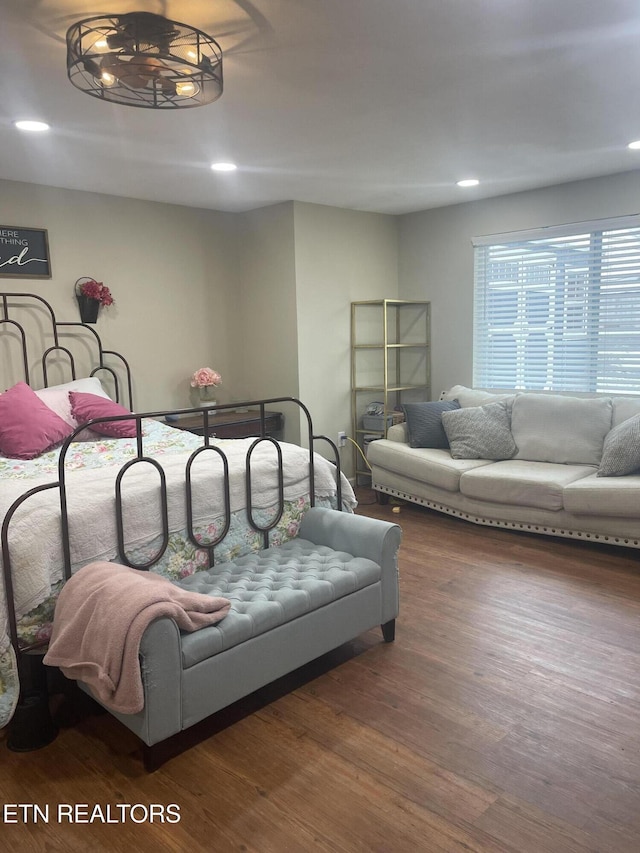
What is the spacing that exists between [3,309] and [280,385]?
2.09 meters

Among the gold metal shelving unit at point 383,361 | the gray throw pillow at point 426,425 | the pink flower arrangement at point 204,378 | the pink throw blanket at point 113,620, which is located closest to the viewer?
the pink throw blanket at point 113,620

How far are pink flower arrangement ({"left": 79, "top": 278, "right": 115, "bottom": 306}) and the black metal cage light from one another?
2287 millimetres

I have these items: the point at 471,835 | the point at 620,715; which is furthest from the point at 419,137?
the point at 471,835

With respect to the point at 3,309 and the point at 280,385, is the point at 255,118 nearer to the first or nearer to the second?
the point at 3,309

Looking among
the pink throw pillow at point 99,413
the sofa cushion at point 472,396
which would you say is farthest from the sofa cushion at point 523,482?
the pink throw pillow at point 99,413

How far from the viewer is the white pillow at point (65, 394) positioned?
13.1 feet

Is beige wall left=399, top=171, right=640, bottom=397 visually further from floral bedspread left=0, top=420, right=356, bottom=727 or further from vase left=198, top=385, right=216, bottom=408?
floral bedspread left=0, top=420, right=356, bottom=727

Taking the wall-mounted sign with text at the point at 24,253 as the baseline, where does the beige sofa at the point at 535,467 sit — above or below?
below

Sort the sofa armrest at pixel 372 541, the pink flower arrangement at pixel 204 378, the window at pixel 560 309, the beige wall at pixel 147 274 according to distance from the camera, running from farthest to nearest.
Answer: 1. the pink flower arrangement at pixel 204 378
2. the window at pixel 560 309
3. the beige wall at pixel 147 274
4. the sofa armrest at pixel 372 541

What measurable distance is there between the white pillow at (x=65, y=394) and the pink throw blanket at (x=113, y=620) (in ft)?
6.28

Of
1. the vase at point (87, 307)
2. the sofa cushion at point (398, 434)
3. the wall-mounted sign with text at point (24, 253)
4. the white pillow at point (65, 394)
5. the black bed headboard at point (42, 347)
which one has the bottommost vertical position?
the sofa cushion at point (398, 434)

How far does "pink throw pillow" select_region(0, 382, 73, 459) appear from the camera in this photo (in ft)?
11.3

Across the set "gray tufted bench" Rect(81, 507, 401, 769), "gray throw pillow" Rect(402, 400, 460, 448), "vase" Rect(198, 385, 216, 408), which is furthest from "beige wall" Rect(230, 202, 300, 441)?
"gray tufted bench" Rect(81, 507, 401, 769)

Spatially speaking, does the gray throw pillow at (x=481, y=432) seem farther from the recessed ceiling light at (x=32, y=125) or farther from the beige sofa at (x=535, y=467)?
the recessed ceiling light at (x=32, y=125)
